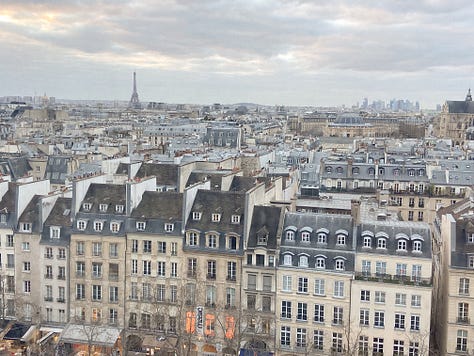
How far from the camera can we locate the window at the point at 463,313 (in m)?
44.2

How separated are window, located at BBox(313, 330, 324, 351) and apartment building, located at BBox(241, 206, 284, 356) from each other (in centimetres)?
312

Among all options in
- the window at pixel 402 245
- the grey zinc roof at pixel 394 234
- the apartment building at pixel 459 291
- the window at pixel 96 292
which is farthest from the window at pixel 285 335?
the window at pixel 96 292

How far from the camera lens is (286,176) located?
243ft

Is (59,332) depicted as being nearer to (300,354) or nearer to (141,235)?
(141,235)

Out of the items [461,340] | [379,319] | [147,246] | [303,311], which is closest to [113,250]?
[147,246]

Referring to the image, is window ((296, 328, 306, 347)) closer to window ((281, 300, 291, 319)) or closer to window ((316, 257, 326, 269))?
window ((281, 300, 291, 319))

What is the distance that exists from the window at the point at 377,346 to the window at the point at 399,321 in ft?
5.32

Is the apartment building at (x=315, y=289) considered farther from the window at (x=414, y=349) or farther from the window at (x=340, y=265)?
the window at (x=414, y=349)

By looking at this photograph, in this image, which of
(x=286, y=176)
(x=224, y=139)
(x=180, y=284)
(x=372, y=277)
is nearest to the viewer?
(x=372, y=277)

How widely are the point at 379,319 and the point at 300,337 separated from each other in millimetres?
6014

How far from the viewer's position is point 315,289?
46.3m

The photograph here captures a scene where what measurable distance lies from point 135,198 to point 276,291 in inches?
559

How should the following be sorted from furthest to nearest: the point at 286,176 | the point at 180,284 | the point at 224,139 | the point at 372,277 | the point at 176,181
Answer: the point at 224,139 → the point at 286,176 → the point at 176,181 → the point at 180,284 → the point at 372,277

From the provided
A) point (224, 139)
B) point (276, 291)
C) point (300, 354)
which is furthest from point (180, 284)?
point (224, 139)
